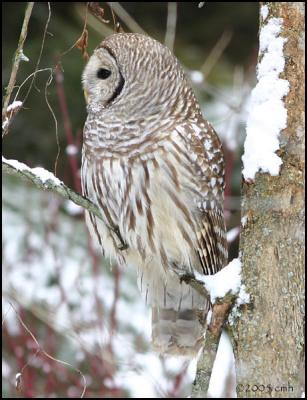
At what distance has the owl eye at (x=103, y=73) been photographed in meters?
3.61

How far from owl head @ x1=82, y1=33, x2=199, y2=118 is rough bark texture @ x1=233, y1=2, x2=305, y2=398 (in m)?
0.98

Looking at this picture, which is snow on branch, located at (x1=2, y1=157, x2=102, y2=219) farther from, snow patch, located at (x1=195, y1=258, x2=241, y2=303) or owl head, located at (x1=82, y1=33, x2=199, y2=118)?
owl head, located at (x1=82, y1=33, x2=199, y2=118)

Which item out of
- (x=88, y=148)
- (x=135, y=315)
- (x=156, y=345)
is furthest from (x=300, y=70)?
(x=135, y=315)

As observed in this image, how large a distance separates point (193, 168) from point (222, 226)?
0.39 meters

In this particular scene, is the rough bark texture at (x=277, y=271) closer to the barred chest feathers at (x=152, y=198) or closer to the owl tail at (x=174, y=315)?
the barred chest feathers at (x=152, y=198)

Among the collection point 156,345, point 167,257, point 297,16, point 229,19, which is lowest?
point 156,345

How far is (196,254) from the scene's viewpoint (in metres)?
3.76

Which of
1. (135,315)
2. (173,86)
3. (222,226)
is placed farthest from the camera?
(135,315)

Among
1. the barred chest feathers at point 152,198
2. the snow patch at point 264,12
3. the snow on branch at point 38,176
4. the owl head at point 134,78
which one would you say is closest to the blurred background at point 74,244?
the owl head at point 134,78

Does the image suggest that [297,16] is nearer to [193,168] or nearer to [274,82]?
[274,82]

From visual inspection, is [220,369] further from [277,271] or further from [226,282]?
[277,271]

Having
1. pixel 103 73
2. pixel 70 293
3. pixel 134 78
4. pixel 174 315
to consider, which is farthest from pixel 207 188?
pixel 70 293

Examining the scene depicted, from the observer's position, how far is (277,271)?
261 cm

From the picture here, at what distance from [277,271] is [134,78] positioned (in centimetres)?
133
